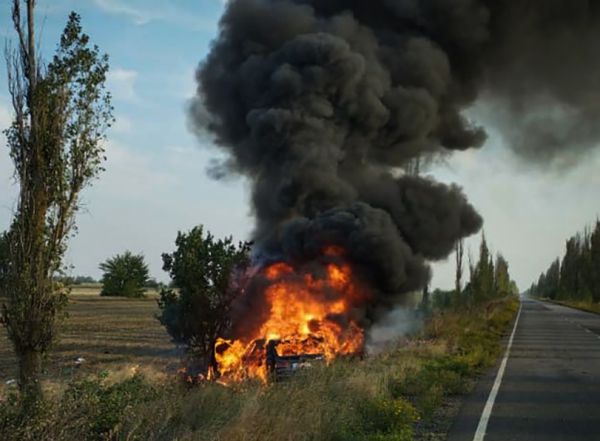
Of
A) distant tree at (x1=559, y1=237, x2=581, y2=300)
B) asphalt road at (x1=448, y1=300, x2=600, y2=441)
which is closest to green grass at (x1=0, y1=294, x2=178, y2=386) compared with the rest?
asphalt road at (x1=448, y1=300, x2=600, y2=441)

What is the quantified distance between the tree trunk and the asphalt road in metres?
4.79

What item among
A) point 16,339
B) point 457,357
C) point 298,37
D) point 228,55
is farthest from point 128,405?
point 228,55

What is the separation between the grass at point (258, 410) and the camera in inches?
237

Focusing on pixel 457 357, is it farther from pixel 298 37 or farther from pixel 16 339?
pixel 16 339

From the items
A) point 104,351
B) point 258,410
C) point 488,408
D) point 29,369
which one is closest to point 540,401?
point 488,408

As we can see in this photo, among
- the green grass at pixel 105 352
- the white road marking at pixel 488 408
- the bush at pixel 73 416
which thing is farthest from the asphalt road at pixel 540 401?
the green grass at pixel 105 352

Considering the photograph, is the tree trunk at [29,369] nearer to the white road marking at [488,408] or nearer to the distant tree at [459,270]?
the white road marking at [488,408]

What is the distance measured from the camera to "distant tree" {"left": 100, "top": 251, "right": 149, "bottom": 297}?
80.5 meters

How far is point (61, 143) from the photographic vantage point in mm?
7770

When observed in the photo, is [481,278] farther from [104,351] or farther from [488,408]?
[488,408]

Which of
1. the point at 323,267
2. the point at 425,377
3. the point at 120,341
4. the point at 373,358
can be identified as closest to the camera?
the point at 425,377

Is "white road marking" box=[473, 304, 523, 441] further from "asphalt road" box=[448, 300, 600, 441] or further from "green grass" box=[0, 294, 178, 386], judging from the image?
"green grass" box=[0, 294, 178, 386]

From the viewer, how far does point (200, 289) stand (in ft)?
38.2

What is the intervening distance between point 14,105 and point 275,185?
9425 millimetres
